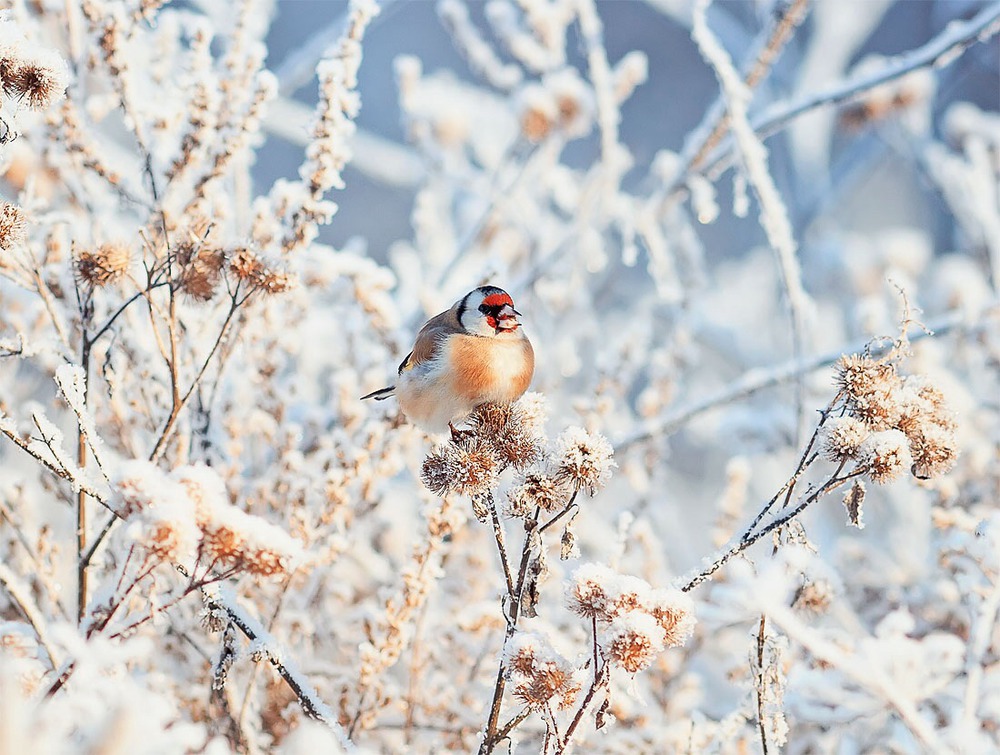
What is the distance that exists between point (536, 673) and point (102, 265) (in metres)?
0.64

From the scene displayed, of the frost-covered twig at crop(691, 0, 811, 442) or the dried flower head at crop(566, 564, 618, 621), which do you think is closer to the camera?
the dried flower head at crop(566, 564, 618, 621)

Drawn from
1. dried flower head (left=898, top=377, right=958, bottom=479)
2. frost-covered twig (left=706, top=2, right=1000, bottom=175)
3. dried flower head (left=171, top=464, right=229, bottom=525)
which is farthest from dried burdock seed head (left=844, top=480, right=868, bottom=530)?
frost-covered twig (left=706, top=2, right=1000, bottom=175)

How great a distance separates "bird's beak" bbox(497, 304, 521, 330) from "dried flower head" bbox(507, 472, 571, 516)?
1.33 feet

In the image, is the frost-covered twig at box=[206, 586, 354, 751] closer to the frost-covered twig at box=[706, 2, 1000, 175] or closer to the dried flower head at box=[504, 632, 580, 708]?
the dried flower head at box=[504, 632, 580, 708]

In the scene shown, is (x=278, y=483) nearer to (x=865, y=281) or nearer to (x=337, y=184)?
(x=337, y=184)

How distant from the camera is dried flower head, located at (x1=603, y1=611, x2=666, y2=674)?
67 cm

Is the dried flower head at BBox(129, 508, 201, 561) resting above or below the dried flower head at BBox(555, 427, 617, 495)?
below

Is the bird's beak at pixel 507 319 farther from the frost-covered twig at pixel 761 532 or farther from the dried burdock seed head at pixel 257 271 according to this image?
the frost-covered twig at pixel 761 532

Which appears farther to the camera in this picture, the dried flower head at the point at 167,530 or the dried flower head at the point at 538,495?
the dried flower head at the point at 538,495

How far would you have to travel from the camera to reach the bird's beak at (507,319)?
117 centimetres

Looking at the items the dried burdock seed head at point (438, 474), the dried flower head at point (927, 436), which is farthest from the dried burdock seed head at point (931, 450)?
the dried burdock seed head at point (438, 474)

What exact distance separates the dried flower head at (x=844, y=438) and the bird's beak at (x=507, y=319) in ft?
1.57

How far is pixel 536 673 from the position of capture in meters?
Answer: 0.71

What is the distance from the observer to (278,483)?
4.61 feet
